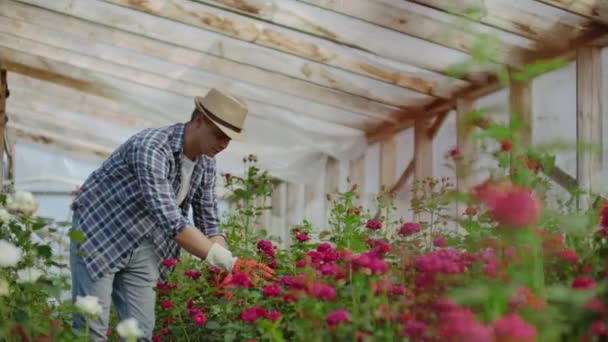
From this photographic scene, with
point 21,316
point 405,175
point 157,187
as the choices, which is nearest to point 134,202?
point 157,187

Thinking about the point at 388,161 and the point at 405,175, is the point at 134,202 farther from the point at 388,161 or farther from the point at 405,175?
the point at 388,161

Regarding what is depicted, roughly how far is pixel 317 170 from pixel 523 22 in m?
4.14

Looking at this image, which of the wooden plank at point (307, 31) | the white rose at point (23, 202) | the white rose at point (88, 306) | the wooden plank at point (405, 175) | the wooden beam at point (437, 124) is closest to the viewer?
the white rose at point (88, 306)

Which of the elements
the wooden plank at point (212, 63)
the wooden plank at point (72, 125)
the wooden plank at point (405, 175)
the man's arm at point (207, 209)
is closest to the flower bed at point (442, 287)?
the man's arm at point (207, 209)

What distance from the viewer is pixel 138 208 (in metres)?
2.91

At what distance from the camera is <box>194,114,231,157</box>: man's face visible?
112 inches

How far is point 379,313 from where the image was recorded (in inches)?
59.9

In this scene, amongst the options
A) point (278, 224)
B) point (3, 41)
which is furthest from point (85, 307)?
point (278, 224)

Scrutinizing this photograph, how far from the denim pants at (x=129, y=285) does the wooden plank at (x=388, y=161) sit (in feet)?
14.7

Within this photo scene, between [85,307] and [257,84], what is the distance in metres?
4.57

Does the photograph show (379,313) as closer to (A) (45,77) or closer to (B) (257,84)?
(B) (257,84)

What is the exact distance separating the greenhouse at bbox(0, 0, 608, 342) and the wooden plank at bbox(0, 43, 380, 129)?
2 cm

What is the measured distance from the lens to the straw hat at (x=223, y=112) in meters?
2.82

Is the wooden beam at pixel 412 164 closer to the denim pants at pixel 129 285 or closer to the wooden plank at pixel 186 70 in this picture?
the wooden plank at pixel 186 70
